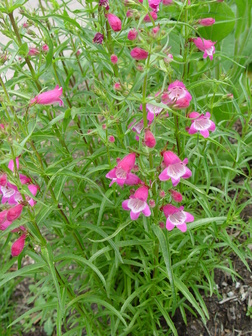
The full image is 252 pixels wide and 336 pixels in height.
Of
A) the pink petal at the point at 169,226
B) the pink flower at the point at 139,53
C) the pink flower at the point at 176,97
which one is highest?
the pink flower at the point at 139,53

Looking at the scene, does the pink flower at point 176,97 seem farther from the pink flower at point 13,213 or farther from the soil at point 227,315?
the soil at point 227,315

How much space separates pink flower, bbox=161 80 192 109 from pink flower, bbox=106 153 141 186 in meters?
0.33

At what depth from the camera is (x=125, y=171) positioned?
1.86 meters

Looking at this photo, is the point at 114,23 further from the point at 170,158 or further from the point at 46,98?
the point at 170,158

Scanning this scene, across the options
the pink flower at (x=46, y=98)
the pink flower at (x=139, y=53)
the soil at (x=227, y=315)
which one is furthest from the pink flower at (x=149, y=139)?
the soil at (x=227, y=315)

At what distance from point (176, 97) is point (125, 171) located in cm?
48

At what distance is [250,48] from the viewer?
167 inches

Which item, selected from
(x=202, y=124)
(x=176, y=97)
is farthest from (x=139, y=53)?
(x=202, y=124)

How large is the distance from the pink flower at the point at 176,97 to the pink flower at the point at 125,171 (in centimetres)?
33

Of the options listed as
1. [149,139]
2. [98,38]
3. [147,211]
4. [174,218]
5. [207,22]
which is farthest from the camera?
[207,22]

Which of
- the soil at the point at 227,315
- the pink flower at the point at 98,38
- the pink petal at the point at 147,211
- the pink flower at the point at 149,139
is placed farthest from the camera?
the soil at the point at 227,315

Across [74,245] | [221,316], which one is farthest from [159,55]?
[221,316]

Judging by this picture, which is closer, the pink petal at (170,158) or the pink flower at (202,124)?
the pink petal at (170,158)

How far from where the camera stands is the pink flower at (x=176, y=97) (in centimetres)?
180
